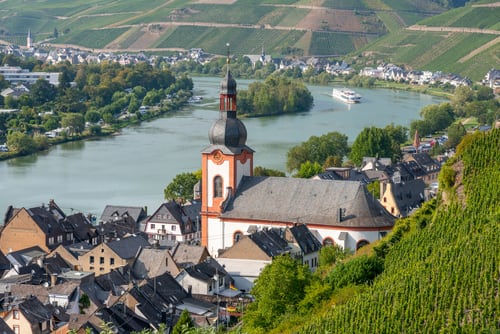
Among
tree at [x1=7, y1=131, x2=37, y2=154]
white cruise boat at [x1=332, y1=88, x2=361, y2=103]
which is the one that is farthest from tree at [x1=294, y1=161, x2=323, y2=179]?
white cruise boat at [x1=332, y1=88, x2=361, y2=103]

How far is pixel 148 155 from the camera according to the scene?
162ft

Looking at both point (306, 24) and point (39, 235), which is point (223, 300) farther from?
point (306, 24)

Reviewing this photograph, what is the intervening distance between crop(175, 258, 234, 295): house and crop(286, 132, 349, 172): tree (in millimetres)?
17954

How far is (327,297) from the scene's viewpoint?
1939 cm

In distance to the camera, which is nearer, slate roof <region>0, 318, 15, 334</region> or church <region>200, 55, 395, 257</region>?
slate roof <region>0, 318, 15, 334</region>

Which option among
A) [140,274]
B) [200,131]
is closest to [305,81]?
[200,131]

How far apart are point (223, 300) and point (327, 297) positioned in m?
5.70

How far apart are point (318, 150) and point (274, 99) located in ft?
76.8

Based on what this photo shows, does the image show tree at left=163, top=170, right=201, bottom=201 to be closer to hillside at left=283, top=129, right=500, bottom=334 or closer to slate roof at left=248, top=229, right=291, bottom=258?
slate roof at left=248, top=229, right=291, bottom=258

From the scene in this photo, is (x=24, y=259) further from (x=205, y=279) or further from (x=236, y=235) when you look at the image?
(x=205, y=279)

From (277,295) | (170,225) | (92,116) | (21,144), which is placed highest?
(277,295)

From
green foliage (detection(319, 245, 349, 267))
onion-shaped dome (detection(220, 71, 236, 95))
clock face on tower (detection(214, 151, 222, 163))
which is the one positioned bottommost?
green foliage (detection(319, 245, 349, 267))

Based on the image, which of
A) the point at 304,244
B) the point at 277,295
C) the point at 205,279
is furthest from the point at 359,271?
the point at 304,244

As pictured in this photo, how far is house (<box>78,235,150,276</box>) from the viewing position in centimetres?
2731
